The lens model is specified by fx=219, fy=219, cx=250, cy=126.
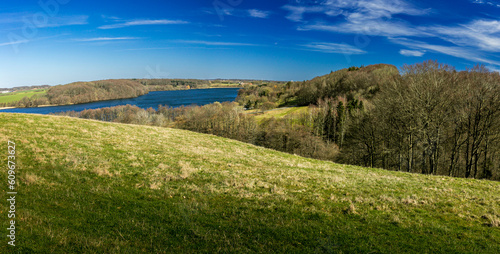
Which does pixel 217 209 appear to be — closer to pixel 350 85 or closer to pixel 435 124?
pixel 435 124

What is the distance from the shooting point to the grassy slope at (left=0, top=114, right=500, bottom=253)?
22.2 ft

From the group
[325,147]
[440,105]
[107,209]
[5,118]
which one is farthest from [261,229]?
[325,147]

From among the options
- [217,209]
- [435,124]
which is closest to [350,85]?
[435,124]

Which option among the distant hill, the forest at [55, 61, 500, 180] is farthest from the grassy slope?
the distant hill

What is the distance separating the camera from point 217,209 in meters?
9.08

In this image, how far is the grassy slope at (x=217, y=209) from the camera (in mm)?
6762

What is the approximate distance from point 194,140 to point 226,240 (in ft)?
74.5

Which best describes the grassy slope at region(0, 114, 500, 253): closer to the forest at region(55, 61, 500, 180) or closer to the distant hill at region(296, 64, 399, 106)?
the forest at region(55, 61, 500, 180)

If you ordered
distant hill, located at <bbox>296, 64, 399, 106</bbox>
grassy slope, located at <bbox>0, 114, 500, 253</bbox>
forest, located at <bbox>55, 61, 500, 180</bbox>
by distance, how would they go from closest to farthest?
1. grassy slope, located at <bbox>0, 114, 500, 253</bbox>
2. forest, located at <bbox>55, 61, 500, 180</bbox>
3. distant hill, located at <bbox>296, 64, 399, 106</bbox>

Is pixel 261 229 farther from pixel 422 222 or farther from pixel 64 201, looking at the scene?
pixel 64 201

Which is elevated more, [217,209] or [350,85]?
[350,85]

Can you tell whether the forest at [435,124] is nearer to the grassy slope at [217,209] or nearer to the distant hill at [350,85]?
the grassy slope at [217,209]

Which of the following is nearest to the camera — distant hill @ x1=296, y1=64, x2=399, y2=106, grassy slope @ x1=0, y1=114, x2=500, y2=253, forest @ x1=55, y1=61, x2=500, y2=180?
grassy slope @ x1=0, y1=114, x2=500, y2=253

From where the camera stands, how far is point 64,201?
8.56m
